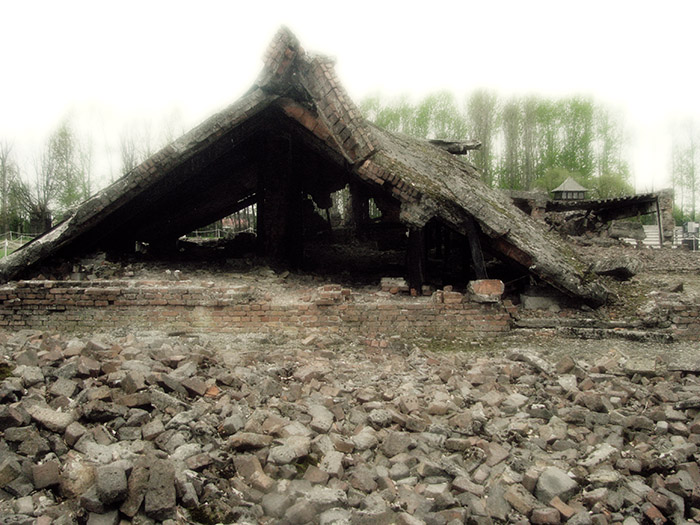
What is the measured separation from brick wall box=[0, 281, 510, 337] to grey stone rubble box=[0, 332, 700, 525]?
1452 millimetres

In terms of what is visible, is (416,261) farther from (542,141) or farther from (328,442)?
(542,141)

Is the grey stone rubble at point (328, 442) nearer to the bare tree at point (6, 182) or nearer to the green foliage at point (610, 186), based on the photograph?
the bare tree at point (6, 182)

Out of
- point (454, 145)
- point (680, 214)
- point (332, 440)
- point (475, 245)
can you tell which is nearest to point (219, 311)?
point (332, 440)

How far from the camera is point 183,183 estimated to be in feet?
24.1

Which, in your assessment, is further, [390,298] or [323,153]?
[323,153]

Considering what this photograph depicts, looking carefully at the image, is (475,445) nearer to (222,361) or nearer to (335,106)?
(222,361)

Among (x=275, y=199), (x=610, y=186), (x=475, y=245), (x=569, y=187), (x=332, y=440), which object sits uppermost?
(x=610, y=186)

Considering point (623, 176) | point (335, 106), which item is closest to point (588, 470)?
point (335, 106)

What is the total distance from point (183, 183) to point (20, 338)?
3.45 metres

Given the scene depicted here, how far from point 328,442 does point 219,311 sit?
323 centimetres

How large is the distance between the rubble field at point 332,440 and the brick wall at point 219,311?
1.26 m

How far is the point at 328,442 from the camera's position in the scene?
3.05 m

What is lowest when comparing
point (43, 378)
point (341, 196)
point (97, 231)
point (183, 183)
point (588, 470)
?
point (588, 470)

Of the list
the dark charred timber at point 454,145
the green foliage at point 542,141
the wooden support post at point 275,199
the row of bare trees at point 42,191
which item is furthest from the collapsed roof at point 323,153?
the green foliage at point 542,141
